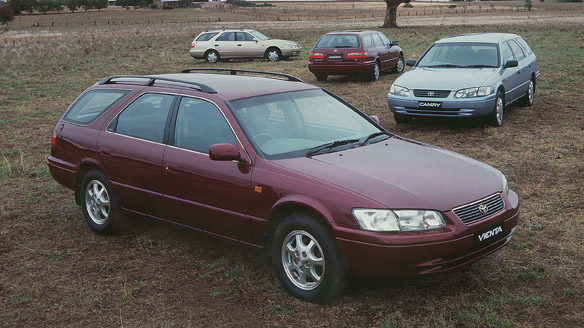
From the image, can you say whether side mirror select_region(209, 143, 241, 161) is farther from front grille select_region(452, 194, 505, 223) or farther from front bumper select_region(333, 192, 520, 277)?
front grille select_region(452, 194, 505, 223)

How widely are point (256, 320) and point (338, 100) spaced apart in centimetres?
251

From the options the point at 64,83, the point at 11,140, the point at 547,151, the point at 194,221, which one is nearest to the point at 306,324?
the point at 194,221

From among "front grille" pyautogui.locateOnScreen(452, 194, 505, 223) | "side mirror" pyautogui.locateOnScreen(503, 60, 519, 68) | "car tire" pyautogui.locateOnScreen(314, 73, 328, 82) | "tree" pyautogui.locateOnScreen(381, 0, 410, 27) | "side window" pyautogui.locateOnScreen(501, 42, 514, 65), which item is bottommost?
"car tire" pyautogui.locateOnScreen(314, 73, 328, 82)

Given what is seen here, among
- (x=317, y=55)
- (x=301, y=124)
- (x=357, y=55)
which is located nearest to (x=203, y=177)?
(x=301, y=124)

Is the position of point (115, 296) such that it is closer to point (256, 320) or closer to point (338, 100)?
point (256, 320)

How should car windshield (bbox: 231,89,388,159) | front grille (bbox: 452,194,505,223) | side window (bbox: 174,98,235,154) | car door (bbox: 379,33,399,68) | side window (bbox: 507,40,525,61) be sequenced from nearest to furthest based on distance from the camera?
1. front grille (bbox: 452,194,505,223)
2. car windshield (bbox: 231,89,388,159)
3. side window (bbox: 174,98,235,154)
4. side window (bbox: 507,40,525,61)
5. car door (bbox: 379,33,399,68)

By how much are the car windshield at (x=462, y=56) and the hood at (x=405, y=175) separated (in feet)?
22.2

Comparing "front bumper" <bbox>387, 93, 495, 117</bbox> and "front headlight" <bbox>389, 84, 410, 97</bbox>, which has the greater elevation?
"front headlight" <bbox>389, 84, 410, 97</bbox>

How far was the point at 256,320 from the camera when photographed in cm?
437

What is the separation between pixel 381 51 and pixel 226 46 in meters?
9.67

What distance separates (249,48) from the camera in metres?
26.7

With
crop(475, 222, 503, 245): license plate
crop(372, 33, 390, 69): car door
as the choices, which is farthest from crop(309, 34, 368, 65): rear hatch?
crop(475, 222, 503, 245): license plate

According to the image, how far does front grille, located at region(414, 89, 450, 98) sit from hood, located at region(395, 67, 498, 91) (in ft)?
0.17

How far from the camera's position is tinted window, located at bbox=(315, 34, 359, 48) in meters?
18.3
